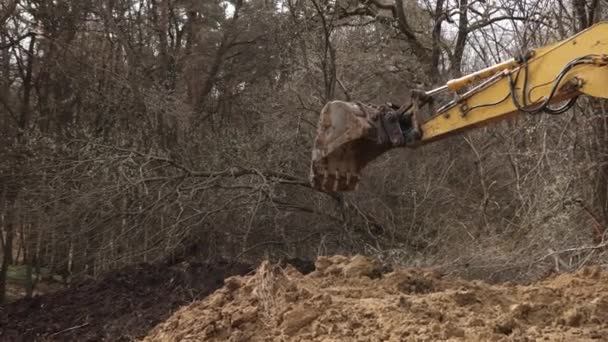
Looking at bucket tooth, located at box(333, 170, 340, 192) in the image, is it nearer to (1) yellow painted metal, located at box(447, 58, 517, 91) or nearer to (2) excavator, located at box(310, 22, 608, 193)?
(2) excavator, located at box(310, 22, 608, 193)

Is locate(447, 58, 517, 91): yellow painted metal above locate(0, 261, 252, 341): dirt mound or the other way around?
above

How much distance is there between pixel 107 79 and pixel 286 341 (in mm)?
8881

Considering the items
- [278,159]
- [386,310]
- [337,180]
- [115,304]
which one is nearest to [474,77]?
[337,180]

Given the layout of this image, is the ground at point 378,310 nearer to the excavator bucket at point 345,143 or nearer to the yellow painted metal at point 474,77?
the excavator bucket at point 345,143

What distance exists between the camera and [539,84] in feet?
15.9

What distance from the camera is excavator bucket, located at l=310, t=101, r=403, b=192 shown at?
18.4ft

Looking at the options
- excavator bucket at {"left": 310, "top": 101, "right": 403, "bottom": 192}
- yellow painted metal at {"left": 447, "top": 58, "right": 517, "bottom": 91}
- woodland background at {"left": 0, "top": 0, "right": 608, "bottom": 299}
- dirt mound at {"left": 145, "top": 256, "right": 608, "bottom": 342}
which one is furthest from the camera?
woodland background at {"left": 0, "top": 0, "right": 608, "bottom": 299}

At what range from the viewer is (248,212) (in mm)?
10164

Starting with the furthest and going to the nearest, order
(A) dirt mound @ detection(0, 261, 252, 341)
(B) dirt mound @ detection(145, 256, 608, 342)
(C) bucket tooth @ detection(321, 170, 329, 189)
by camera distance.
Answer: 1. (A) dirt mound @ detection(0, 261, 252, 341)
2. (C) bucket tooth @ detection(321, 170, 329, 189)
3. (B) dirt mound @ detection(145, 256, 608, 342)

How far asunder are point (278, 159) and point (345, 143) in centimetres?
550

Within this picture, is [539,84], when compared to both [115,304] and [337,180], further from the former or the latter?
[115,304]

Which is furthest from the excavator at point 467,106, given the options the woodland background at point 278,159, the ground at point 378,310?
the woodland background at point 278,159

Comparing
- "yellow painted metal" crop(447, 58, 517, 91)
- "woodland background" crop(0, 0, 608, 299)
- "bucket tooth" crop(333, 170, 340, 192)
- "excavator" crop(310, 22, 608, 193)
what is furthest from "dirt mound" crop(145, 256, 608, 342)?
"woodland background" crop(0, 0, 608, 299)

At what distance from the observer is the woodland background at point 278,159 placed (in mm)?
8453
